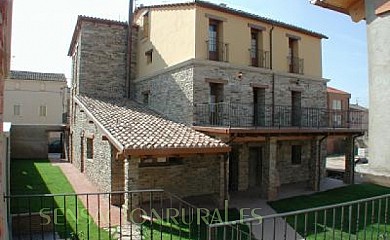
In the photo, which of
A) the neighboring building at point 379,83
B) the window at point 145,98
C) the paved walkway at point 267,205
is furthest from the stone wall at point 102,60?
the neighboring building at point 379,83

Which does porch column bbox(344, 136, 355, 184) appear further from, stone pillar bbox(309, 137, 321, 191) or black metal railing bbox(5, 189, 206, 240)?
black metal railing bbox(5, 189, 206, 240)

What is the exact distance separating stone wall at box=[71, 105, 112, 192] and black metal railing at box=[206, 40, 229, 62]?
5.91 meters

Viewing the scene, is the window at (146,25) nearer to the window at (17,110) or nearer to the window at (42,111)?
the window at (42,111)

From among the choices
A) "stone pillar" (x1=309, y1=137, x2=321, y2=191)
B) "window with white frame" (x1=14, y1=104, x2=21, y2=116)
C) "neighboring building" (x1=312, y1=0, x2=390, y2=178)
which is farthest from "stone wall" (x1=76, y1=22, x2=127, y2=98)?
"window with white frame" (x1=14, y1=104, x2=21, y2=116)

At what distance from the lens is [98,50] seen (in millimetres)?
17938

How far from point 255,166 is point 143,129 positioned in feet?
23.8

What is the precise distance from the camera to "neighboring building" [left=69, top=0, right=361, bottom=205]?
12.4 m

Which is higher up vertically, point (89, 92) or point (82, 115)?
point (89, 92)

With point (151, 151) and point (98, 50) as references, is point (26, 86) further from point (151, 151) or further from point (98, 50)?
point (151, 151)

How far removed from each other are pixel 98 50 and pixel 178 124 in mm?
7126

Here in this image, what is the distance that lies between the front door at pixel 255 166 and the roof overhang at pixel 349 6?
1266 cm

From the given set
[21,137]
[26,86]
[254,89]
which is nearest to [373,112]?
[254,89]

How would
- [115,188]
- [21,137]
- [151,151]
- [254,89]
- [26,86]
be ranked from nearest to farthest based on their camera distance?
[151,151], [115,188], [254,89], [21,137], [26,86]

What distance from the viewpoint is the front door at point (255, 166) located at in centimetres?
1686
